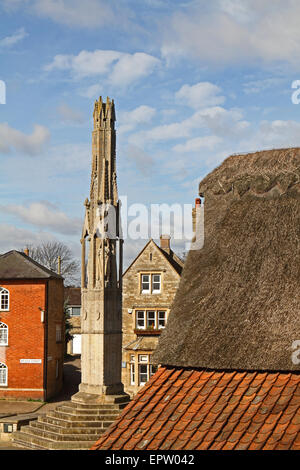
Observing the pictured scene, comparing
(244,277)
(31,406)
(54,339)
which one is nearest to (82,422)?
(31,406)

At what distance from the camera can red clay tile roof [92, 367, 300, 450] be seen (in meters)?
6.88

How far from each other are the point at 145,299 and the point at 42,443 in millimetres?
15017

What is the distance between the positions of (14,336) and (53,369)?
3.06 m

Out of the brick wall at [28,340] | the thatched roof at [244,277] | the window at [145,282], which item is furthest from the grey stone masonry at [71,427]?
the window at [145,282]

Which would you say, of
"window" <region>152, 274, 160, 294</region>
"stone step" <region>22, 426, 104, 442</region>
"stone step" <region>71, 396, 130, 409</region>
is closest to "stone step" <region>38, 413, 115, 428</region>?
"stone step" <region>22, 426, 104, 442</region>

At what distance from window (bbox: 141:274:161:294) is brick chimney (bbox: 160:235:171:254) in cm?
322

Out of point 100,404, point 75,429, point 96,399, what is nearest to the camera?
point 75,429

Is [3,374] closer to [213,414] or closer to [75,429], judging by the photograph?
[75,429]

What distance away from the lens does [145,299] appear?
33.7m

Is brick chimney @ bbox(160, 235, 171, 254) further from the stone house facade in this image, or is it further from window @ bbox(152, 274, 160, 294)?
window @ bbox(152, 274, 160, 294)

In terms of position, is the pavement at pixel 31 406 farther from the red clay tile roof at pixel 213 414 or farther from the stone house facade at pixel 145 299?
the red clay tile roof at pixel 213 414

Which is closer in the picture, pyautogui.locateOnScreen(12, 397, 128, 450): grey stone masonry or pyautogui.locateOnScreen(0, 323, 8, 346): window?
pyautogui.locateOnScreen(12, 397, 128, 450): grey stone masonry

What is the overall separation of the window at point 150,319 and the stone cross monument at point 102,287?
11.7 metres

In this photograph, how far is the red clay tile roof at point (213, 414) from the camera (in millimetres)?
6875
